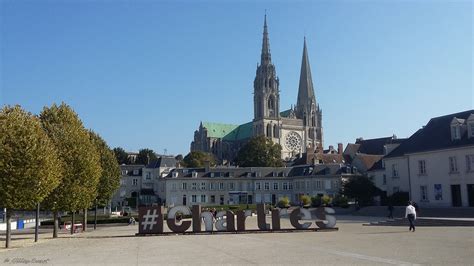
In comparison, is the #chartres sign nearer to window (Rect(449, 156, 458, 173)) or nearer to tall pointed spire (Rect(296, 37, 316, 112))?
window (Rect(449, 156, 458, 173))

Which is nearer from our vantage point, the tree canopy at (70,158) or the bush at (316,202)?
the tree canopy at (70,158)

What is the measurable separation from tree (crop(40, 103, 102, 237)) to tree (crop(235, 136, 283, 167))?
7903 cm

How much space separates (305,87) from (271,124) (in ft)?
77.9

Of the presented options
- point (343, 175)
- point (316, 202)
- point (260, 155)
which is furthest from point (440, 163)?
point (260, 155)

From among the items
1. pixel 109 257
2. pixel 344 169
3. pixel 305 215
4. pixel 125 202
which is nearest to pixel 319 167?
pixel 344 169

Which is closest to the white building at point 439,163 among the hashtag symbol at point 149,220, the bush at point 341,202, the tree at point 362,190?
the tree at point 362,190

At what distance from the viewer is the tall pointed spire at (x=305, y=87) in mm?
176000

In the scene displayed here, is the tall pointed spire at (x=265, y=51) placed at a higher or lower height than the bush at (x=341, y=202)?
higher

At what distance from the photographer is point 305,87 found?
17775 cm

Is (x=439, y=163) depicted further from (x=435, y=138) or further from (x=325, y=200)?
(x=325, y=200)

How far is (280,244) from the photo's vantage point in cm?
2308

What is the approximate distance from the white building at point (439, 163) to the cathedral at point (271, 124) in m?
101

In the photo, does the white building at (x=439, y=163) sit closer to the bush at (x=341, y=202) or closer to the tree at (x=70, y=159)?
the bush at (x=341, y=202)

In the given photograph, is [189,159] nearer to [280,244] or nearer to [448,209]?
[448,209]
